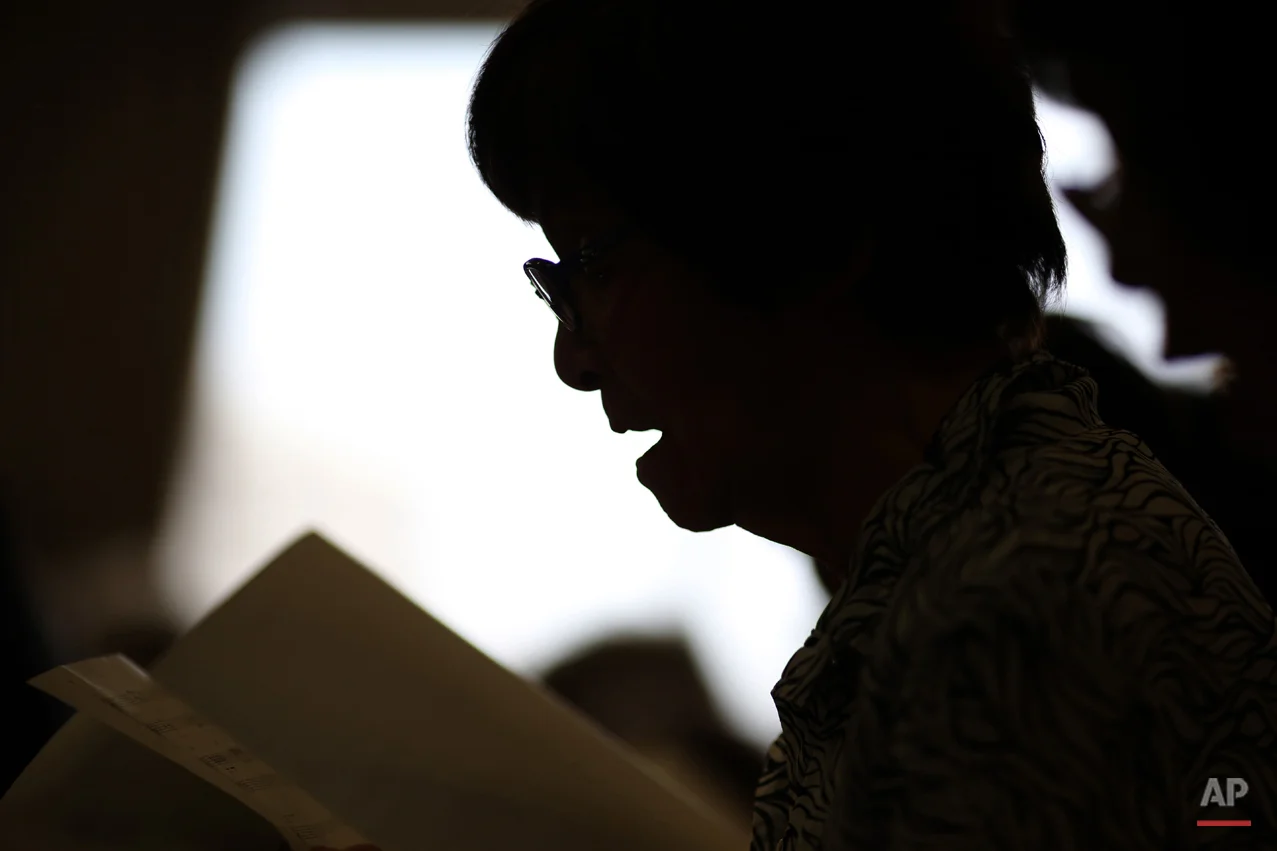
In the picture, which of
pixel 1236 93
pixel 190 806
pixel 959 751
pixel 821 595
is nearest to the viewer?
pixel 959 751

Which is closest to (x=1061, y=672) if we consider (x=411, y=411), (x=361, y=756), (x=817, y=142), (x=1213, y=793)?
(x=1213, y=793)

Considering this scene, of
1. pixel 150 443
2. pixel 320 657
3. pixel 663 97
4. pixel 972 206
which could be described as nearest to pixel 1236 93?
pixel 972 206

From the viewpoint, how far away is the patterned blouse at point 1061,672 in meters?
0.40

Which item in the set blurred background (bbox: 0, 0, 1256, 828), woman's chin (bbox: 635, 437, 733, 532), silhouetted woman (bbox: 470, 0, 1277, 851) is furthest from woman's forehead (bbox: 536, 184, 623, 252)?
blurred background (bbox: 0, 0, 1256, 828)

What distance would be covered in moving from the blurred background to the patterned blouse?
4.70 ft

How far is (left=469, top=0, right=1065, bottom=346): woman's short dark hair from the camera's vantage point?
1.90 ft

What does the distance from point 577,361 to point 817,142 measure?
0.21 meters

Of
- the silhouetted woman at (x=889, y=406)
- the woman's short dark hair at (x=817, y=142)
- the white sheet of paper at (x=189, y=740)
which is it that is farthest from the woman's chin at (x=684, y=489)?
the white sheet of paper at (x=189, y=740)

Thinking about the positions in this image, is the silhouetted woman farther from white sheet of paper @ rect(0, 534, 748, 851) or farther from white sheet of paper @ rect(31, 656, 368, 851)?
white sheet of paper @ rect(31, 656, 368, 851)

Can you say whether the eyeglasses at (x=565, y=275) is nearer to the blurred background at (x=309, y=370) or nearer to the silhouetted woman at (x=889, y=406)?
the silhouetted woman at (x=889, y=406)

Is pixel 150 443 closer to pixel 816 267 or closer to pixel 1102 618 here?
pixel 816 267

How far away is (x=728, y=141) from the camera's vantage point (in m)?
0.59

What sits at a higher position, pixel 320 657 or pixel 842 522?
pixel 842 522

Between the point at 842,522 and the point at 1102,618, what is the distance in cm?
21
